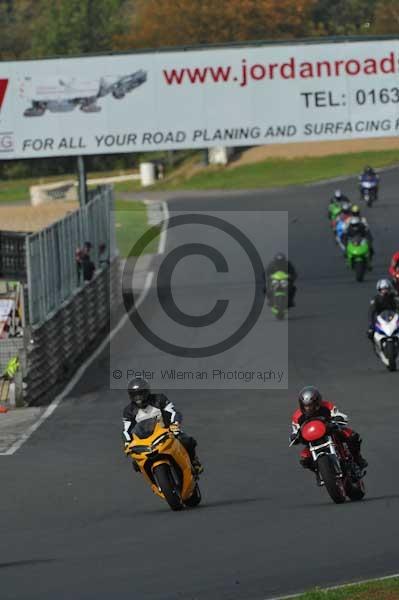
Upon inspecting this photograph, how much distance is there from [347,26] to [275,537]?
287 feet

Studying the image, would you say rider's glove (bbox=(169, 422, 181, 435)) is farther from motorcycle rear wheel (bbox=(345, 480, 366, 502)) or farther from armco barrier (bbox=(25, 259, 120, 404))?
armco barrier (bbox=(25, 259, 120, 404))

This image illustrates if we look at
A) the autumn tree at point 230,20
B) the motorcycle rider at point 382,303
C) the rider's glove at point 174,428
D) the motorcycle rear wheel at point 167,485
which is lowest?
the motorcycle rear wheel at point 167,485

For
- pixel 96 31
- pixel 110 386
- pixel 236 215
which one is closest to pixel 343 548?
pixel 110 386

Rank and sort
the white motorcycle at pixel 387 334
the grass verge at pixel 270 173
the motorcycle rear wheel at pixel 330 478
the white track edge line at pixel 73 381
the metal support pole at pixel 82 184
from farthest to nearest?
1. the grass verge at pixel 270 173
2. the metal support pole at pixel 82 184
3. the white motorcycle at pixel 387 334
4. the white track edge line at pixel 73 381
5. the motorcycle rear wheel at pixel 330 478

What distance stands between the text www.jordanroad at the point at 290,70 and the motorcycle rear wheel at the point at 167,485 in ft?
87.5

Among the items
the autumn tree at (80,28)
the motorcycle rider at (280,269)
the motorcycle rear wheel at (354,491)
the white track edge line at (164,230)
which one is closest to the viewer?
the motorcycle rear wheel at (354,491)

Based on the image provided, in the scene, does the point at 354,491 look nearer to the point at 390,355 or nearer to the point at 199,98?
the point at 390,355

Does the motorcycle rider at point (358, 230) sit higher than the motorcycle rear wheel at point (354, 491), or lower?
higher

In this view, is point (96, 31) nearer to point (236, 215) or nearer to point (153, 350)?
point (236, 215)

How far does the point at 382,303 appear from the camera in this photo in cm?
2338

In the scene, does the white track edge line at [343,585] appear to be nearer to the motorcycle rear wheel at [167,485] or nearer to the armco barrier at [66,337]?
the motorcycle rear wheel at [167,485]

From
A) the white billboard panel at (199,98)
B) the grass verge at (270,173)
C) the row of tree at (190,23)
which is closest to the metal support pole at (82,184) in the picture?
the white billboard panel at (199,98)

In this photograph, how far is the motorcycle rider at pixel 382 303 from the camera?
23.3 metres

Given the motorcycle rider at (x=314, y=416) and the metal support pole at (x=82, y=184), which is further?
the metal support pole at (x=82, y=184)
